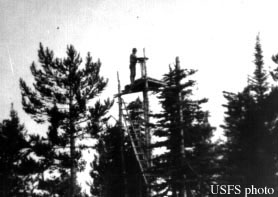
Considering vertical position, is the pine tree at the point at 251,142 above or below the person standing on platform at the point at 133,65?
below

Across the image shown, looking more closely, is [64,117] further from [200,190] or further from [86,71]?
[200,190]

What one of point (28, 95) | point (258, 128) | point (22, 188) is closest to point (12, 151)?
point (22, 188)

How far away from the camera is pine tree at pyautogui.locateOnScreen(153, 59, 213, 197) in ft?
51.6

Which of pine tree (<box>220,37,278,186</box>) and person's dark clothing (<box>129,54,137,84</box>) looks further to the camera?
pine tree (<box>220,37,278,186</box>)

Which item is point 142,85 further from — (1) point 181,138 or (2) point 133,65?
(1) point 181,138

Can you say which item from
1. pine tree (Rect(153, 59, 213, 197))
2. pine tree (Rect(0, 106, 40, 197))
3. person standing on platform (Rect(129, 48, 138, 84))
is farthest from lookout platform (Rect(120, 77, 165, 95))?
pine tree (Rect(0, 106, 40, 197))

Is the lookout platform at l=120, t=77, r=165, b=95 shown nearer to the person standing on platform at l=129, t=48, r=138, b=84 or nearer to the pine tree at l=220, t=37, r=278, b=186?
the person standing on platform at l=129, t=48, r=138, b=84

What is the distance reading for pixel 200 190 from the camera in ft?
52.4

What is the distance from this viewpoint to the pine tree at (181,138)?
15.7 m

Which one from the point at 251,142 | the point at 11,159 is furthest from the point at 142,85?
the point at 11,159

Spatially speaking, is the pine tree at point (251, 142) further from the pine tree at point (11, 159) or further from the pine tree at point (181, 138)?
the pine tree at point (11, 159)

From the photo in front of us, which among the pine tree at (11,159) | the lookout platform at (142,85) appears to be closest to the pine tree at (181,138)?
the lookout platform at (142,85)

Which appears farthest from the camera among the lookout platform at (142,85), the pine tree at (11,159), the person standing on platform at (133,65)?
the pine tree at (11,159)

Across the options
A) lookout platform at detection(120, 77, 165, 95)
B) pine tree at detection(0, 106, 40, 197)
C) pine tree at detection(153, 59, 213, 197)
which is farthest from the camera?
pine tree at detection(0, 106, 40, 197)
